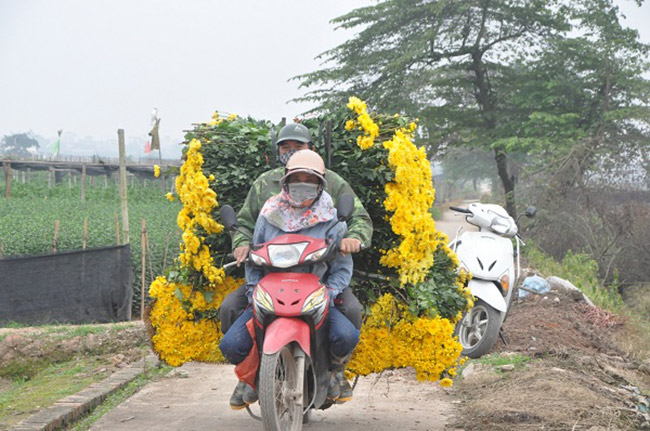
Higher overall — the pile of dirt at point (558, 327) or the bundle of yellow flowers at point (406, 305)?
the bundle of yellow flowers at point (406, 305)

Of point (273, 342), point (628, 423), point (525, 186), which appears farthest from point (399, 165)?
point (525, 186)

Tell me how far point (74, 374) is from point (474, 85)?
20.3m

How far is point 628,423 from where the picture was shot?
5699 mm

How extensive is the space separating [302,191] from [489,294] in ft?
13.8

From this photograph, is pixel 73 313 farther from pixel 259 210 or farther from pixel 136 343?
pixel 259 210

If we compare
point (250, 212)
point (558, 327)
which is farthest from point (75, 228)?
point (250, 212)

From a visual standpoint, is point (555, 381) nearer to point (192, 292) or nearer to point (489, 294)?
point (489, 294)

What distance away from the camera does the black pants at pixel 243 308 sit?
511cm

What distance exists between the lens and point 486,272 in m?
8.86

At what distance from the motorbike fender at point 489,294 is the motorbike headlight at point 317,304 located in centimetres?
417

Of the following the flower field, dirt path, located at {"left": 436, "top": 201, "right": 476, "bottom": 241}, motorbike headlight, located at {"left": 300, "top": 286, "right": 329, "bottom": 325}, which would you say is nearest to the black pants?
motorbike headlight, located at {"left": 300, "top": 286, "right": 329, "bottom": 325}

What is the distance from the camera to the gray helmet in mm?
5656

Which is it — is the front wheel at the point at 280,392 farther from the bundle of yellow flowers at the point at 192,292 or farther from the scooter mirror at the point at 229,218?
the bundle of yellow flowers at the point at 192,292

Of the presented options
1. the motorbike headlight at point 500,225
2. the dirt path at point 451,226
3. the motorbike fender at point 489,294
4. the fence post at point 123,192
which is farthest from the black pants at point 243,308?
the dirt path at point 451,226
